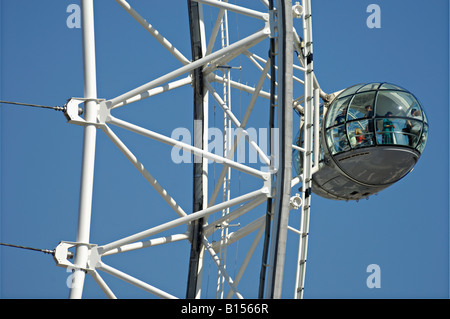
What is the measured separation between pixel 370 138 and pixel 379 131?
0.31m

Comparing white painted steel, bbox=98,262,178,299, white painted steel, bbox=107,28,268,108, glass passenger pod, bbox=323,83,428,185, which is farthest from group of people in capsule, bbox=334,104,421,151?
white painted steel, bbox=98,262,178,299

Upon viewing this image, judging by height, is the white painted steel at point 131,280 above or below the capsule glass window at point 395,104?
below

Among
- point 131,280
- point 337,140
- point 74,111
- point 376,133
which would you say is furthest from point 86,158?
point 376,133

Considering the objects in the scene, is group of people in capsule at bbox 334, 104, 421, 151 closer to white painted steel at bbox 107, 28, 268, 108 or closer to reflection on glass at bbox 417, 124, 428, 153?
reflection on glass at bbox 417, 124, 428, 153

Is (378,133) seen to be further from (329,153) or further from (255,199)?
(255,199)

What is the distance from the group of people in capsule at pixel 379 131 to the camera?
26.5m

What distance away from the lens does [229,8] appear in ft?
75.0

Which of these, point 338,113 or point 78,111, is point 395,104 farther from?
point 78,111

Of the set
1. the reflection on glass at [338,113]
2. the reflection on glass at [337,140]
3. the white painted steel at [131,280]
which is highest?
the reflection on glass at [338,113]

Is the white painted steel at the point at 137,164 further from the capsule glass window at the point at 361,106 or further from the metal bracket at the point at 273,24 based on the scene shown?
the capsule glass window at the point at 361,106

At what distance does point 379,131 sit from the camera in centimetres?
2650

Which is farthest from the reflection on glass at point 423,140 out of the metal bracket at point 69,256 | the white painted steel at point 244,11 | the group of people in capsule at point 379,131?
the metal bracket at point 69,256

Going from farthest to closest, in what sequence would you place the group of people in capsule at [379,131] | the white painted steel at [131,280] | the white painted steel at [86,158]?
the group of people in capsule at [379,131] < the white painted steel at [131,280] < the white painted steel at [86,158]
